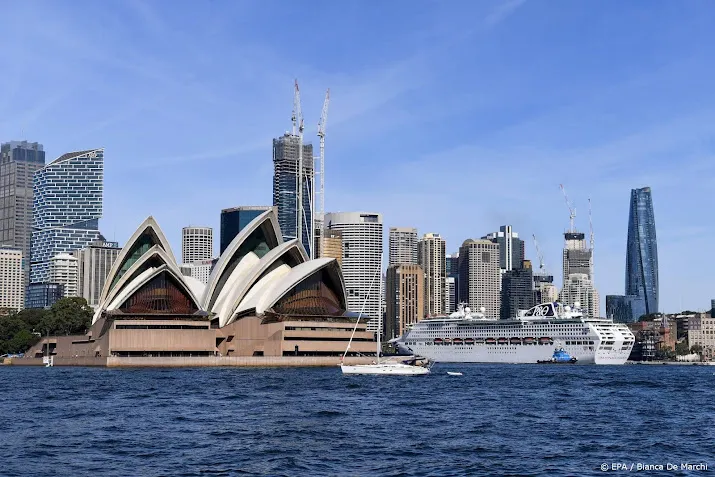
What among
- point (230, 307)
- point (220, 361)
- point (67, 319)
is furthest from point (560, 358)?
point (67, 319)

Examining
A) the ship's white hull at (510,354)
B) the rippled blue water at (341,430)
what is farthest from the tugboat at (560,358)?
the rippled blue water at (341,430)

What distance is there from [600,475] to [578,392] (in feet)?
125

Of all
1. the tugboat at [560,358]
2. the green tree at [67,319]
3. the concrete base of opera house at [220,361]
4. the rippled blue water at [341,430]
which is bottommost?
the tugboat at [560,358]

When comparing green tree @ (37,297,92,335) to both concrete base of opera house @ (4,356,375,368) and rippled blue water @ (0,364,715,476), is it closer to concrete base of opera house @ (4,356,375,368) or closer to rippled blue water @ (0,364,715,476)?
concrete base of opera house @ (4,356,375,368)

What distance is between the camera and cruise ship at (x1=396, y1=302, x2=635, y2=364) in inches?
6004

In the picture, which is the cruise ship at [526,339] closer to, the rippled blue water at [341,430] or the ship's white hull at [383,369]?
the ship's white hull at [383,369]

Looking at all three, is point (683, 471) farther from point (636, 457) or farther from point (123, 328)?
point (123, 328)

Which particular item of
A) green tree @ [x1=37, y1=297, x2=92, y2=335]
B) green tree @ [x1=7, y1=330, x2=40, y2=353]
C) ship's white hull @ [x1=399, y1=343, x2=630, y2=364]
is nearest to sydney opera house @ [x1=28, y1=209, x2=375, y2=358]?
green tree @ [x1=37, y1=297, x2=92, y2=335]

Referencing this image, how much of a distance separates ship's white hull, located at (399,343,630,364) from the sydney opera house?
4125cm

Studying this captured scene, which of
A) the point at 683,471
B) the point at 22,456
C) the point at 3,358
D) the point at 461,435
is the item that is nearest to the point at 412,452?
the point at 461,435

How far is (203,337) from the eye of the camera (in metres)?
113

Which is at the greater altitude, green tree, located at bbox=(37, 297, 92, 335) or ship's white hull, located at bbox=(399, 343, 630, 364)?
green tree, located at bbox=(37, 297, 92, 335)

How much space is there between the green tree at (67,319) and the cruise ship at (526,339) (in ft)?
179

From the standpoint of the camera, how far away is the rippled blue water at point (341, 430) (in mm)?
30797
